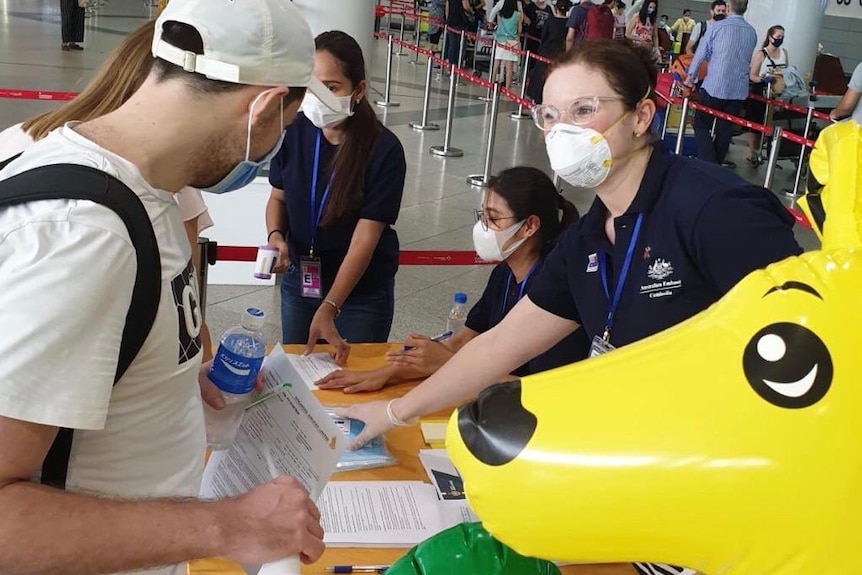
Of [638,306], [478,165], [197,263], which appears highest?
[638,306]

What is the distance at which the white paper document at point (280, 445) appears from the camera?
53.2 inches

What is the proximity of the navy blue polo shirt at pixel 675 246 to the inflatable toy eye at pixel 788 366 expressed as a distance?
0.79 m

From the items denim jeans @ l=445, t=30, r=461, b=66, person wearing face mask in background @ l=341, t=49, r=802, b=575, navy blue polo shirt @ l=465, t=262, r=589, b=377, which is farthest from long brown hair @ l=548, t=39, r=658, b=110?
denim jeans @ l=445, t=30, r=461, b=66

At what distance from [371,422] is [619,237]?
707mm

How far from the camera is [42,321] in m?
0.92

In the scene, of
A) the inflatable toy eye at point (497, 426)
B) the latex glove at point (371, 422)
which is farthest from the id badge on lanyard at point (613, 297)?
the inflatable toy eye at point (497, 426)

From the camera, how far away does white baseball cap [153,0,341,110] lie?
112cm

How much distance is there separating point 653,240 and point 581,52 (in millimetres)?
460

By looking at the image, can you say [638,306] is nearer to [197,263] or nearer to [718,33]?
[197,263]

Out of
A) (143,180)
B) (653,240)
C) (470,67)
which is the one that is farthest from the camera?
(470,67)

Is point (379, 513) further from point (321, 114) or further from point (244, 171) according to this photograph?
point (321, 114)

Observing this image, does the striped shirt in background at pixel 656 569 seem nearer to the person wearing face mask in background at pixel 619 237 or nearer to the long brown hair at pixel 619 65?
the person wearing face mask in background at pixel 619 237

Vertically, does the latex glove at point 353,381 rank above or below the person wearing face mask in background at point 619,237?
below

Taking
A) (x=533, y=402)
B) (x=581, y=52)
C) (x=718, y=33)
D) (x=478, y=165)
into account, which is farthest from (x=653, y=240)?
(x=718, y=33)
